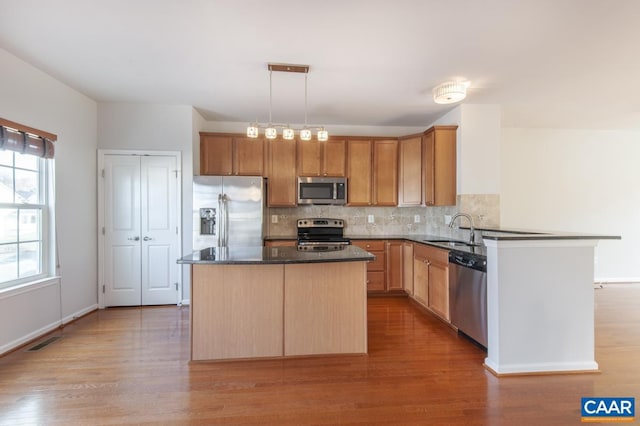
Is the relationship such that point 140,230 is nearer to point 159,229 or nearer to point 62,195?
point 159,229

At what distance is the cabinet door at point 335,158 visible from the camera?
4.42m

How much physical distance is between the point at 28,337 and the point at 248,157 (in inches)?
121

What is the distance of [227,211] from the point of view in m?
3.84

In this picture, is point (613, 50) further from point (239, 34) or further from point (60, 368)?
point (60, 368)

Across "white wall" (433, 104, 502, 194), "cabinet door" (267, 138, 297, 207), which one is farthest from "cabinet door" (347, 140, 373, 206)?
"white wall" (433, 104, 502, 194)

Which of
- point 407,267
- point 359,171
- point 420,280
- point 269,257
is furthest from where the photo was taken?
point 359,171

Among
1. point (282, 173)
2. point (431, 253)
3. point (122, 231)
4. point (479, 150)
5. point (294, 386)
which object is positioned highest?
point (479, 150)

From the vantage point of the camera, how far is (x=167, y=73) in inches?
114

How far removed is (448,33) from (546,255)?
1885mm

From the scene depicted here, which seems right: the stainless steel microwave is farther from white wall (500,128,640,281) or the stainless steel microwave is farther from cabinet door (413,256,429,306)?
white wall (500,128,640,281)

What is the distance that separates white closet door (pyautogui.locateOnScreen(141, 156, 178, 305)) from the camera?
3.83m

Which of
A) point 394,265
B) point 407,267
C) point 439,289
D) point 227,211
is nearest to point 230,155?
point 227,211

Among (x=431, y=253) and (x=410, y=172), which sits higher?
(x=410, y=172)

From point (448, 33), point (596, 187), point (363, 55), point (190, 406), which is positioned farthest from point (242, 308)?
point (596, 187)
